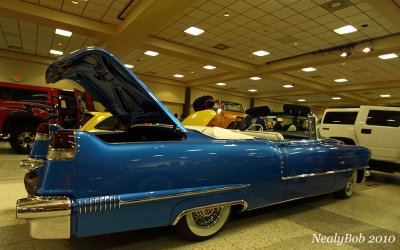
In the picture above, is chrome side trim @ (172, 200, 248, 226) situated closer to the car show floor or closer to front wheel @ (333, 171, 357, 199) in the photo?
the car show floor

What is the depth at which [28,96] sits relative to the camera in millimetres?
7477

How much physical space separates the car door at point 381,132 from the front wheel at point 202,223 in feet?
16.2

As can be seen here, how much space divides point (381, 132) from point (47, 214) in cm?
651

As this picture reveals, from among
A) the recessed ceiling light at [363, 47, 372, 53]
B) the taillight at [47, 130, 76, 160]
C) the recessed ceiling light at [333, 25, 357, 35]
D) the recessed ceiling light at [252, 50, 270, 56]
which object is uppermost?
the recessed ceiling light at [333, 25, 357, 35]

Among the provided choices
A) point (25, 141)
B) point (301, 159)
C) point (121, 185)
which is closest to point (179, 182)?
point (121, 185)

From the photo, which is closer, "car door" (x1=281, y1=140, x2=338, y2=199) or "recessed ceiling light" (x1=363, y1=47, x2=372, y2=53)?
"car door" (x1=281, y1=140, x2=338, y2=199)

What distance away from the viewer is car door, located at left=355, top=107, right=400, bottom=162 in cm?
582

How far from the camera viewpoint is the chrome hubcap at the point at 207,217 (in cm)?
245

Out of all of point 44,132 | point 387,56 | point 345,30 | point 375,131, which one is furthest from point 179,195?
point 387,56

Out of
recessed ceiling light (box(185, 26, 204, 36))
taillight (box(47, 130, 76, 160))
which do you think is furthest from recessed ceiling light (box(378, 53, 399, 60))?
taillight (box(47, 130, 76, 160))

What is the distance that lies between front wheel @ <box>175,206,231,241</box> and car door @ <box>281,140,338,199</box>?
2.50 feet

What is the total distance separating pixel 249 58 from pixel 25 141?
8557 millimetres

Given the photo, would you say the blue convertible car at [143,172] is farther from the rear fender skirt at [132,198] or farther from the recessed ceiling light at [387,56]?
the recessed ceiling light at [387,56]

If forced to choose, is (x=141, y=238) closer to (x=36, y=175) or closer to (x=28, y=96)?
(x=36, y=175)
